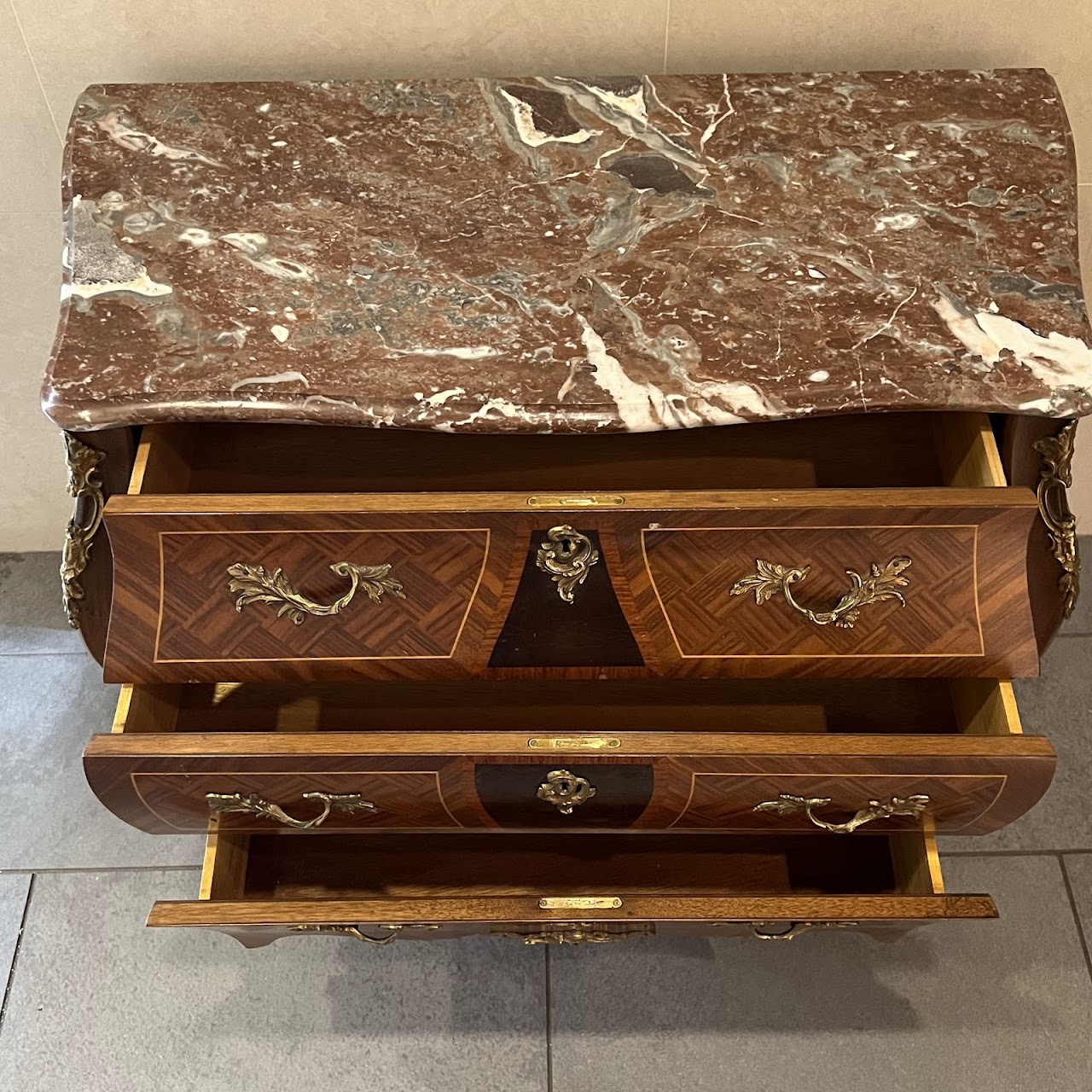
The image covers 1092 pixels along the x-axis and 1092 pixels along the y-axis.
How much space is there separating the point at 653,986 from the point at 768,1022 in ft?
0.44

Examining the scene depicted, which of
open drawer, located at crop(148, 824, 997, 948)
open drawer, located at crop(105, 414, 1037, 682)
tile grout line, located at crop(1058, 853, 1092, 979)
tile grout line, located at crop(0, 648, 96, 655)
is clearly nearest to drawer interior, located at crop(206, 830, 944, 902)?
open drawer, located at crop(148, 824, 997, 948)

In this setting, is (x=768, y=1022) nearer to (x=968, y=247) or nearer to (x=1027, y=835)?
(x=1027, y=835)

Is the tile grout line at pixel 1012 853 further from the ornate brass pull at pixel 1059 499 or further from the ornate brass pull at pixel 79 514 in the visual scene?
the ornate brass pull at pixel 79 514

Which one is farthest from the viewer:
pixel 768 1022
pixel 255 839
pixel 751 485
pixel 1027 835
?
pixel 1027 835

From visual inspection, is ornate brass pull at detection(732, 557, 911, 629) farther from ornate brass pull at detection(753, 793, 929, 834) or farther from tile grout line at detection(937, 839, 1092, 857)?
tile grout line at detection(937, 839, 1092, 857)

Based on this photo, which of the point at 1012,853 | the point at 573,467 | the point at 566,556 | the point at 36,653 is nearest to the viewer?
the point at 566,556

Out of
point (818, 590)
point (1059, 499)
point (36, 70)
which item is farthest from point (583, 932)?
point (36, 70)

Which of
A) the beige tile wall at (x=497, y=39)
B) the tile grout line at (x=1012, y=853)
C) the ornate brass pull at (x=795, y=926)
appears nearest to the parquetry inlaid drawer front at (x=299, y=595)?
the ornate brass pull at (x=795, y=926)

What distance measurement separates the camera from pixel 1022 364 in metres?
0.80

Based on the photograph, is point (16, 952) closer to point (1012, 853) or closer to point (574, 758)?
point (574, 758)

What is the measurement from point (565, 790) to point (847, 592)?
0.90ft

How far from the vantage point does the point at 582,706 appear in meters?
0.95

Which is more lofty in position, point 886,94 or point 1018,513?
point 886,94

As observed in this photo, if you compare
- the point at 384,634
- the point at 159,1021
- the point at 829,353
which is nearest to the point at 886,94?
the point at 829,353
